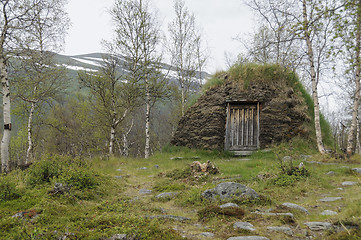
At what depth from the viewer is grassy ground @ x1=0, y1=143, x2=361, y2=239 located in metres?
3.77

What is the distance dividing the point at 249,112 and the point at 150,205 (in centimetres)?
1040

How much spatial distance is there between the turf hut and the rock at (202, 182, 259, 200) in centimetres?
823

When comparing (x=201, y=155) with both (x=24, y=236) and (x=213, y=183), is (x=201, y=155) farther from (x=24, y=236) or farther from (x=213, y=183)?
(x=24, y=236)

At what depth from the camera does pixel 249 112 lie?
48.2 ft

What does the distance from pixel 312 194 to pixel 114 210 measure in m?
5.17

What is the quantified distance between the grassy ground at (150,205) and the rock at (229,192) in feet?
0.65

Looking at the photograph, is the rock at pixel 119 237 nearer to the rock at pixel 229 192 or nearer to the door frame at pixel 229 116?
the rock at pixel 229 192

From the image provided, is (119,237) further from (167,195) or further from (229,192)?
(167,195)

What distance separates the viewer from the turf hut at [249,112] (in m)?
14.0

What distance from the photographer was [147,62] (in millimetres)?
18016

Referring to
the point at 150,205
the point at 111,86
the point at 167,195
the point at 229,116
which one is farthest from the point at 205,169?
the point at 111,86

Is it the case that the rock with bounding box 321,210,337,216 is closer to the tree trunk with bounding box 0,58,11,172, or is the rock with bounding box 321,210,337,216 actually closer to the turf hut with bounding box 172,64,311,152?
the turf hut with bounding box 172,64,311,152

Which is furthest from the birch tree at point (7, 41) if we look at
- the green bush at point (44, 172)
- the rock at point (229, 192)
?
the rock at point (229, 192)

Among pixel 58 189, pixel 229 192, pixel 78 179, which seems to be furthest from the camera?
pixel 78 179
